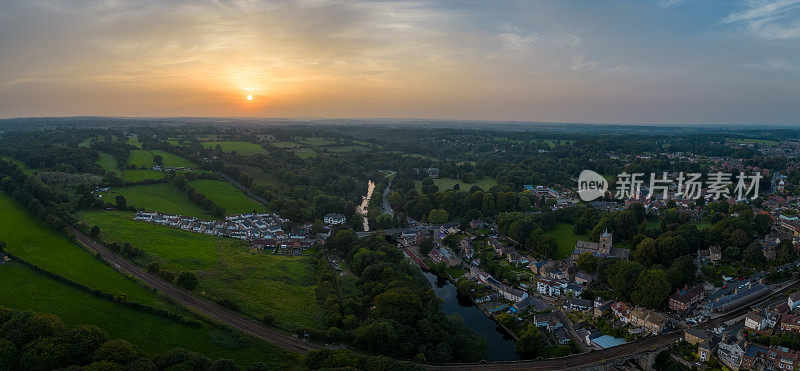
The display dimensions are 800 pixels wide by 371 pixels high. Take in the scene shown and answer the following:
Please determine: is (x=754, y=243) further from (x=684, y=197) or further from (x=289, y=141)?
(x=289, y=141)

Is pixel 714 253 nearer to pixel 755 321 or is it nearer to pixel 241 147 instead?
pixel 755 321

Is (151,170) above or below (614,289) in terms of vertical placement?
above

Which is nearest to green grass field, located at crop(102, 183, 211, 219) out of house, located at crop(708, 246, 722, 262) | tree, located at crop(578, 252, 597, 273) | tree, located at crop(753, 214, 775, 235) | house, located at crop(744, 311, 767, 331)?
tree, located at crop(578, 252, 597, 273)

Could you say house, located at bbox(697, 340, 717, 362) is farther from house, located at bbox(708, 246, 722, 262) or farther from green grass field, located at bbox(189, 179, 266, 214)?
green grass field, located at bbox(189, 179, 266, 214)

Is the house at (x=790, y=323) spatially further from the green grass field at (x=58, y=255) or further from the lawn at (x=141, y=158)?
the lawn at (x=141, y=158)

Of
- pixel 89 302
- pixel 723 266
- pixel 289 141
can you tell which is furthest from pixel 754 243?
pixel 289 141
